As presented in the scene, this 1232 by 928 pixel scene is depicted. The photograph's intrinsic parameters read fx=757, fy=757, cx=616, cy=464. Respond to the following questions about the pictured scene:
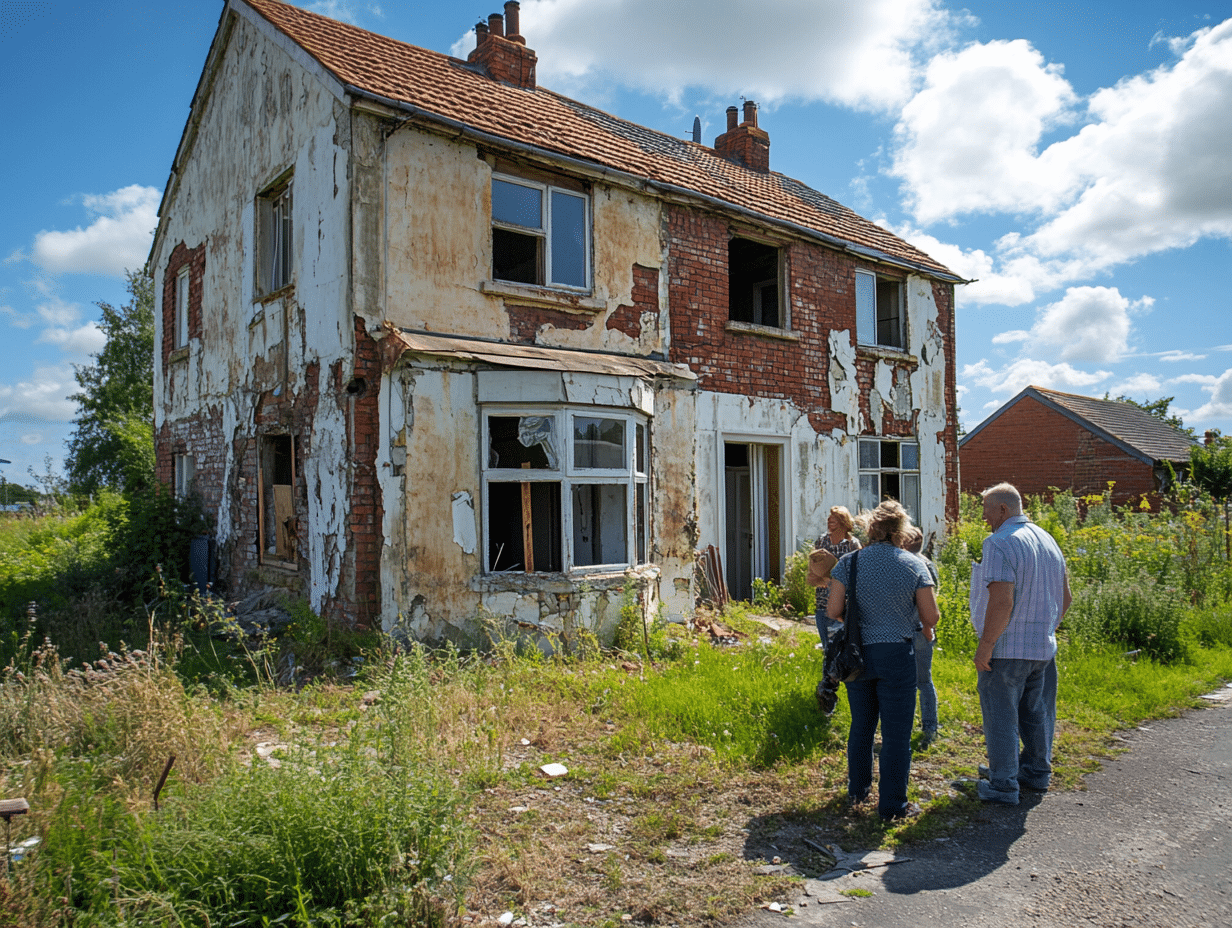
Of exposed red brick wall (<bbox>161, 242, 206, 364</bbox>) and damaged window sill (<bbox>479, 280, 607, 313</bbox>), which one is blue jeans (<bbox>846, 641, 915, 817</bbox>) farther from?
exposed red brick wall (<bbox>161, 242, 206, 364</bbox>)

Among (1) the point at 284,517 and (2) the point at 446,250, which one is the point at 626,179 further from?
(1) the point at 284,517

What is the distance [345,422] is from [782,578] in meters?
6.31

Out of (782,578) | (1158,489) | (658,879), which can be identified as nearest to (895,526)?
(658,879)

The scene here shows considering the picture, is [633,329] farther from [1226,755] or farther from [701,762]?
[1226,755]

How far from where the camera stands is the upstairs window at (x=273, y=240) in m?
9.33

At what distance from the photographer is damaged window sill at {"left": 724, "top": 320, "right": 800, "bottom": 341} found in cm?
1042

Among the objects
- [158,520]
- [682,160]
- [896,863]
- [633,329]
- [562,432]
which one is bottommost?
[896,863]

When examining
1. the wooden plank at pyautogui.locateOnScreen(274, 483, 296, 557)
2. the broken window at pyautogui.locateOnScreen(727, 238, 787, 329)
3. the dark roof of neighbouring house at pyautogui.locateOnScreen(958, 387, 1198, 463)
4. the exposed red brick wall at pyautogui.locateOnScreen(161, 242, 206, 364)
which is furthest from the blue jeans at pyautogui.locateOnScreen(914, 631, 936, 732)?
the dark roof of neighbouring house at pyautogui.locateOnScreen(958, 387, 1198, 463)

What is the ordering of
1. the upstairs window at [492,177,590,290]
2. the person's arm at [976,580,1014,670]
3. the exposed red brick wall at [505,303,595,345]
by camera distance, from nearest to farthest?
the person's arm at [976,580,1014,670] → the exposed red brick wall at [505,303,595,345] → the upstairs window at [492,177,590,290]

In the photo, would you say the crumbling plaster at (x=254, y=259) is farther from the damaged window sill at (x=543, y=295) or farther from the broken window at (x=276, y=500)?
the damaged window sill at (x=543, y=295)

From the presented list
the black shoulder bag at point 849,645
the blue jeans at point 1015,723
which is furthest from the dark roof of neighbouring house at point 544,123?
the blue jeans at point 1015,723

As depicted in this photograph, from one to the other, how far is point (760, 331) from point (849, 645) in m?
7.20

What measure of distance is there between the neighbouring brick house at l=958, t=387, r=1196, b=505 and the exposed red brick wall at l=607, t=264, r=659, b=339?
19274 mm

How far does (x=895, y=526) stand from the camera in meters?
4.25
